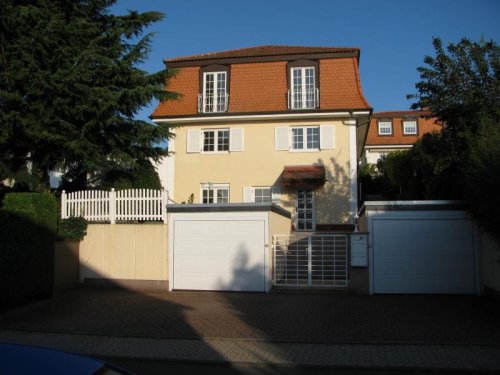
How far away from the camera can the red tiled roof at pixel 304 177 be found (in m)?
21.3

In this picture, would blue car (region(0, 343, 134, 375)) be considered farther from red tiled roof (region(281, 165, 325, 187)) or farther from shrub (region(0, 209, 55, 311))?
red tiled roof (region(281, 165, 325, 187))

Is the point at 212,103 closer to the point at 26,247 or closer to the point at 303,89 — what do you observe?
the point at 303,89

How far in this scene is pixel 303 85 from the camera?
74.8ft

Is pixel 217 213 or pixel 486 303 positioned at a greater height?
pixel 217 213

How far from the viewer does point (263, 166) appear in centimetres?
2281

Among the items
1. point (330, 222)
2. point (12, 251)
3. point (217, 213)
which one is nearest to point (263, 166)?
point (330, 222)

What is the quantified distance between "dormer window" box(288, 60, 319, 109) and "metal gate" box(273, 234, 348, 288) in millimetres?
10061

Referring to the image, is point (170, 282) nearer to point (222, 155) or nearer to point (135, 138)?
point (135, 138)

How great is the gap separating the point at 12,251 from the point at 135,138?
19.7 feet

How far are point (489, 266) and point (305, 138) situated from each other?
12.2 meters

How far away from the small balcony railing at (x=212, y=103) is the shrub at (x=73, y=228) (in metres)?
10.8

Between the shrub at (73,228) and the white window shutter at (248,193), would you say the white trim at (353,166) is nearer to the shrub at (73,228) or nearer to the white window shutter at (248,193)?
the white window shutter at (248,193)

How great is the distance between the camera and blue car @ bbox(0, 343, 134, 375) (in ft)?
8.87

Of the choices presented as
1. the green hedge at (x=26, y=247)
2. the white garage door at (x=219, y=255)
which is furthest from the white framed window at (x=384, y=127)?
the green hedge at (x=26, y=247)
